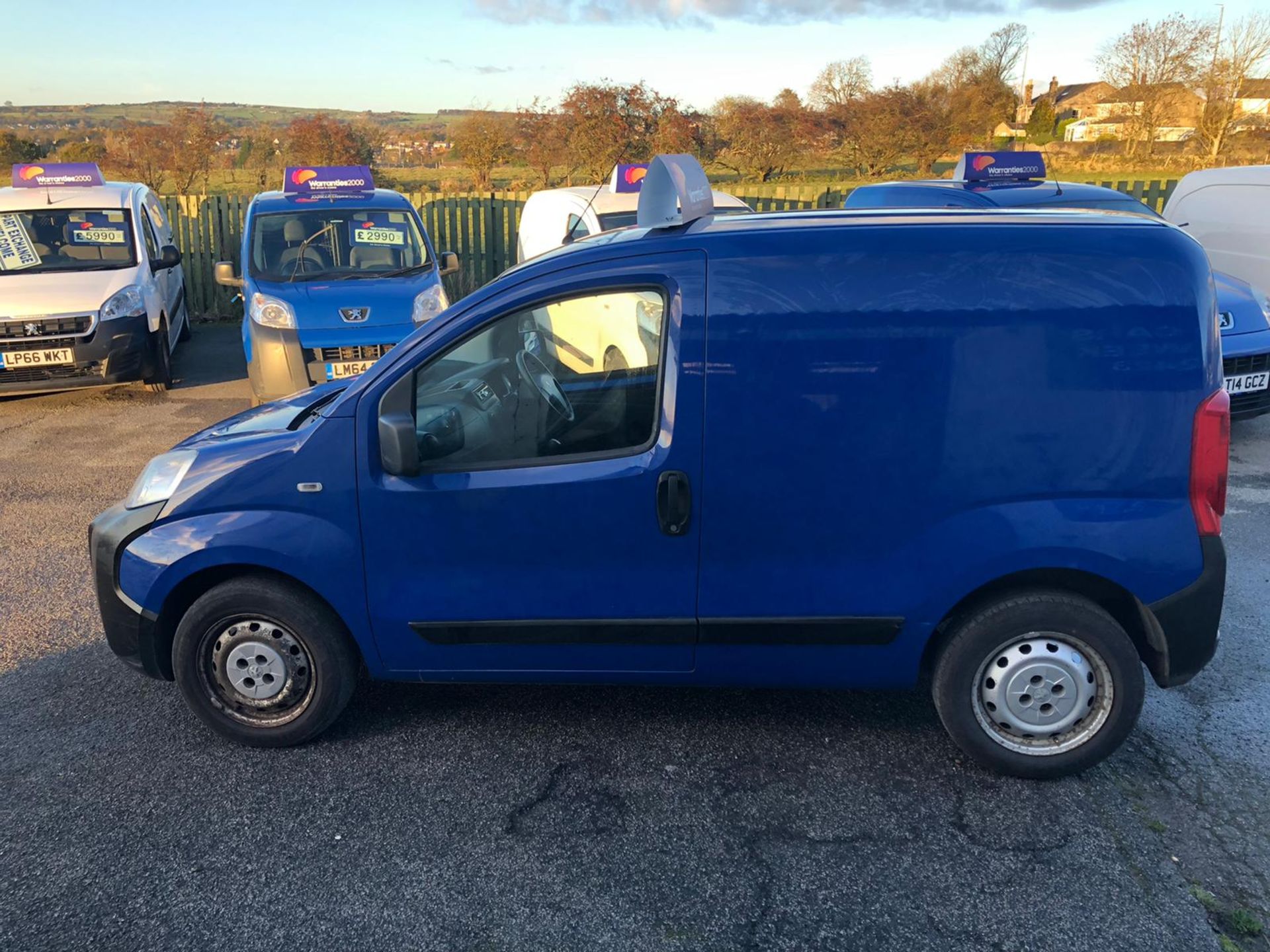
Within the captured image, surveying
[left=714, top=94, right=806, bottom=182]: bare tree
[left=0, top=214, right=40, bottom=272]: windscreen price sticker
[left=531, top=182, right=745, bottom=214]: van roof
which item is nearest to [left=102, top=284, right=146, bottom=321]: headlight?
[left=0, top=214, right=40, bottom=272]: windscreen price sticker

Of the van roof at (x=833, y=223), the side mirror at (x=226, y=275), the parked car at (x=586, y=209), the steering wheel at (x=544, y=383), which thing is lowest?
the side mirror at (x=226, y=275)

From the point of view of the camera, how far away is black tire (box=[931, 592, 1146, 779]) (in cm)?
339

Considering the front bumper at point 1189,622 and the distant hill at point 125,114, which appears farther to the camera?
the distant hill at point 125,114

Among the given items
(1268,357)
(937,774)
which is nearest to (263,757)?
(937,774)

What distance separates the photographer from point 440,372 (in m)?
3.58

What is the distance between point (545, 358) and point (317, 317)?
212 inches

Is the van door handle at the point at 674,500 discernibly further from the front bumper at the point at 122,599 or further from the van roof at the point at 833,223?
the front bumper at the point at 122,599

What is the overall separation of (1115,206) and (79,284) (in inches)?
376

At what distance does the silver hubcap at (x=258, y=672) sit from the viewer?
12.1ft

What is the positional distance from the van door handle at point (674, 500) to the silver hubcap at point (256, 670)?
1531mm

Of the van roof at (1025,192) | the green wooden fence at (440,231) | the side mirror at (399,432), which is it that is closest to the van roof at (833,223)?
the side mirror at (399,432)

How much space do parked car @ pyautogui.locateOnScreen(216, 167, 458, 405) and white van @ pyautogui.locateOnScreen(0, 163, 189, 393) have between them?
49.6 inches

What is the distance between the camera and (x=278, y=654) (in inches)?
146

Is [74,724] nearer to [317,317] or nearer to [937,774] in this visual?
[937,774]
